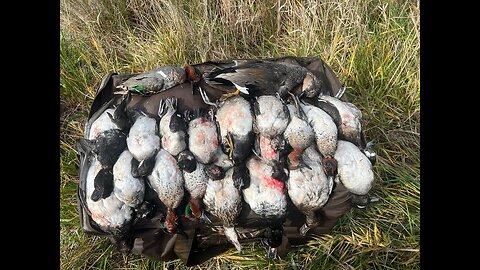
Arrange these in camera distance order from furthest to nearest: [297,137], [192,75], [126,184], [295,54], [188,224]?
[295,54] → [192,75] → [188,224] → [297,137] → [126,184]

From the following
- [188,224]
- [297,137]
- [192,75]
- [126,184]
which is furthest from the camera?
[192,75]

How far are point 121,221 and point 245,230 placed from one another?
686mm

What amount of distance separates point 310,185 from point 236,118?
51 cm

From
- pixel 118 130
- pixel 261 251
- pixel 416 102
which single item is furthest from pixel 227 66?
pixel 416 102

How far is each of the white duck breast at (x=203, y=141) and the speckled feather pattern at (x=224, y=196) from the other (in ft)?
0.42

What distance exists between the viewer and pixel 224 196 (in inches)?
77.4

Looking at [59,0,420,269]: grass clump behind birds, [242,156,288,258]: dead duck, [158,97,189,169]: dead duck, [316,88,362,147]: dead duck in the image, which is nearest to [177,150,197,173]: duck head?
[158,97,189,169]: dead duck

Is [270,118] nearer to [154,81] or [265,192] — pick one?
[265,192]

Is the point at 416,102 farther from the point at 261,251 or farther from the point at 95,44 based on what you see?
the point at 95,44

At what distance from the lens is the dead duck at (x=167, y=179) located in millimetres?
1906

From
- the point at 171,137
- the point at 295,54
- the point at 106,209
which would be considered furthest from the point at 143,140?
the point at 295,54

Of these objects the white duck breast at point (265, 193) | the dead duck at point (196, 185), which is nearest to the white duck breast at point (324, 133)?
the white duck breast at point (265, 193)

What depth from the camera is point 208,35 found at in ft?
10.5

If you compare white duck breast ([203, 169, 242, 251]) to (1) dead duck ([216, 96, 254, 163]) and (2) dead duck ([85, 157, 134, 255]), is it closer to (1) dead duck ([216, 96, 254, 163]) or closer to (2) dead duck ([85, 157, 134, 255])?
(1) dead duck ([216, 96, 254, 163])
